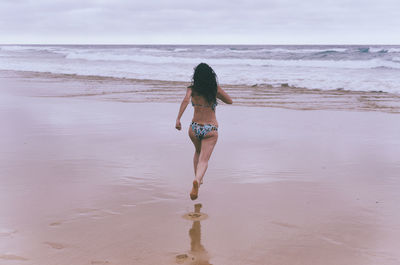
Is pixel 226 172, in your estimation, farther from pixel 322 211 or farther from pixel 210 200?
pixel 322 211

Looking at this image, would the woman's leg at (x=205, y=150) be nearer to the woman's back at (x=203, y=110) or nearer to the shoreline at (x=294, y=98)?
the woman's back at (x=203, y=110)

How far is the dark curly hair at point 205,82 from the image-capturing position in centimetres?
519

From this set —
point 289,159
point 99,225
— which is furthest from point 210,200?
point 289,159

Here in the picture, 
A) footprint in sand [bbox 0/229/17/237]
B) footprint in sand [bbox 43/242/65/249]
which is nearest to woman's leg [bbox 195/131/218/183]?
footprint in sand [bbox 43/242/65/249]

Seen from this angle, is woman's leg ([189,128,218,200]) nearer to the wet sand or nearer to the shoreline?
the wet sand

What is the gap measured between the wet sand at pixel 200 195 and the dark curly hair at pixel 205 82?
1.15 meters

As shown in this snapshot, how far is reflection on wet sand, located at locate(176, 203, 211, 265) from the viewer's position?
3537 mm

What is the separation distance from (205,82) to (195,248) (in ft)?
6.82

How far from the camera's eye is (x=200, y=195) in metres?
5.36

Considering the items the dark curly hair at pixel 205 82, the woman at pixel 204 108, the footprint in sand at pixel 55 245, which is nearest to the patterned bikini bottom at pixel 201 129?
the woman at pixel 204 108

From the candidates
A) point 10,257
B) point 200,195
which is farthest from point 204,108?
point 10,257

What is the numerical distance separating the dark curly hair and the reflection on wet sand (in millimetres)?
1414

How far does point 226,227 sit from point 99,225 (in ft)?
3.85

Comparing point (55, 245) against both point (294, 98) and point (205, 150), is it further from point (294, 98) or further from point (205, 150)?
point (294, 98)
